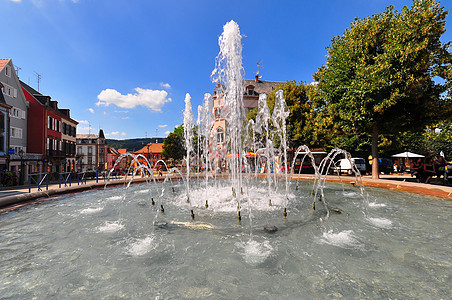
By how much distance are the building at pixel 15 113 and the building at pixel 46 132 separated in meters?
1.06

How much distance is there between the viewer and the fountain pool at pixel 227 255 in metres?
3.49

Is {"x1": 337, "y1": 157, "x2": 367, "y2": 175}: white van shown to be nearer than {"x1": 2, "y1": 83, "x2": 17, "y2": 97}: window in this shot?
Yes

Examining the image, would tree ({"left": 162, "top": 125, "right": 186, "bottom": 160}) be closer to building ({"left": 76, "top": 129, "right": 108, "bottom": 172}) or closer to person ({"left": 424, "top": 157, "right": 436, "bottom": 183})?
building ({"left": 76, "top": 129, "right": 108, "bottom": 172})

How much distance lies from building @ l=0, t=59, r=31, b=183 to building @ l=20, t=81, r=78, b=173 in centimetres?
106

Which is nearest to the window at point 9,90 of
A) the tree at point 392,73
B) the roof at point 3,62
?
the roof at point 3,62

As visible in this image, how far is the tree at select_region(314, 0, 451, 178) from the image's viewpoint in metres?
14.9

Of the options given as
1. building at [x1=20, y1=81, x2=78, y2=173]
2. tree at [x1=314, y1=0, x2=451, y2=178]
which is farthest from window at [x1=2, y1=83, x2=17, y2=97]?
tree at [x1=314, y1=0, x2=451, y2=178]

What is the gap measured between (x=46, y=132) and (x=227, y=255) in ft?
142

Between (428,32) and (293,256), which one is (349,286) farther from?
(428,32)

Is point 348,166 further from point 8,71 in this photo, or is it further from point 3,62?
point 3,62

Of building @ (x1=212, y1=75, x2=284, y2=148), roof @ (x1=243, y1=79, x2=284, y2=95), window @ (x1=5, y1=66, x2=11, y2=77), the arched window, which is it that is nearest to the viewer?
window @ (x1=5, y1=66, x2=11, y2=77)

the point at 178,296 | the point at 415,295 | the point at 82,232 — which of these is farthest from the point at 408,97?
the point at 82,232

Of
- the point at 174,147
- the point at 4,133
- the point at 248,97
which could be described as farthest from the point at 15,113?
the point at 248,97

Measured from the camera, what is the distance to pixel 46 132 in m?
34.7
